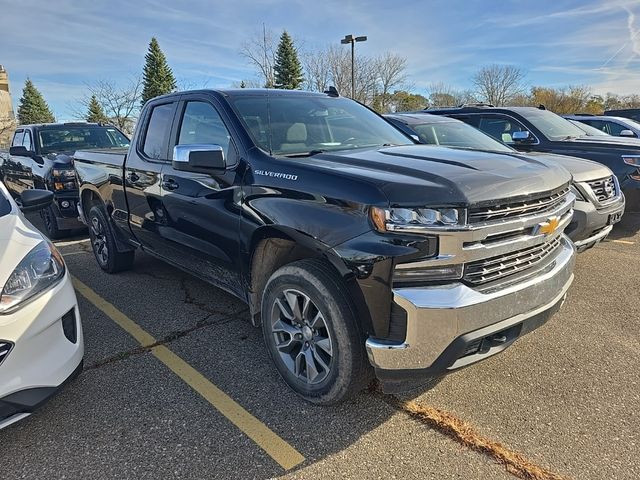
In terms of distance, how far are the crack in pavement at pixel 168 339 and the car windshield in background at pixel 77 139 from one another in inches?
209

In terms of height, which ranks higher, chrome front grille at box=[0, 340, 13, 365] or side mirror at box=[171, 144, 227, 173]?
side mirror at box=[171, 144, 227, 173]

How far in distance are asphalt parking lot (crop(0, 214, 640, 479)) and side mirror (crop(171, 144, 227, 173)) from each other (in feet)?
4.53

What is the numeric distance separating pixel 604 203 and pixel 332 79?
3419 cm

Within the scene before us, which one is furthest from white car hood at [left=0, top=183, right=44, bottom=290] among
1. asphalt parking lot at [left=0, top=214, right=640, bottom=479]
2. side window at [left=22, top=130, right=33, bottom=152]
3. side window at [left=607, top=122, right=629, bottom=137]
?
side window at [left=607, top=122, right=629, bottom=137]

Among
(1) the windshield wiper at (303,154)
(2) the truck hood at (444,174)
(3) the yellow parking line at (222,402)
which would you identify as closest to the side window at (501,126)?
(2) the truck hood at (444,174)

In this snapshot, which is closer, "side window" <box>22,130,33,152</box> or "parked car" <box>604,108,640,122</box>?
"side window" <box>22,130,33,152</box>

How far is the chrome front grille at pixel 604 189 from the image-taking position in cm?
490

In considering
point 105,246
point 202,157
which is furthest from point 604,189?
point 105,246

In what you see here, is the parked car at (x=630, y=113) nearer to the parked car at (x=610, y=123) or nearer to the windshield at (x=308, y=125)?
the parked car at (x=610, y=123)

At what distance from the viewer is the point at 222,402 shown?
2.84 m

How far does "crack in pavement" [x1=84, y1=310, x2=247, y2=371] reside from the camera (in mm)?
3363

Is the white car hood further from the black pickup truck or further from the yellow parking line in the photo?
the yellow parking line

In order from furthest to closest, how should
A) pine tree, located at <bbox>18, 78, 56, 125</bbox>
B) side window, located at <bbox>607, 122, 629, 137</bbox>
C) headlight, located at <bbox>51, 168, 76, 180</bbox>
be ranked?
pine tree, located at <bbox>18, 78, 56, 125</bbox>
side window, located at <bbox>607, 122, 629, 137</bbox>
headlight, located at <bbox>51, 168, 76, 180</bbox>

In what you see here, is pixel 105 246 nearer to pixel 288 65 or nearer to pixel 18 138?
pixel 18 138
